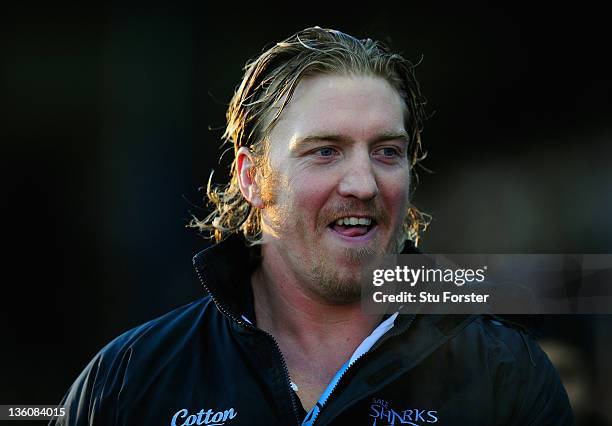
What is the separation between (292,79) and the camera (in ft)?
7.27

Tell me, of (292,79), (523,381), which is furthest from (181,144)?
(523,381)

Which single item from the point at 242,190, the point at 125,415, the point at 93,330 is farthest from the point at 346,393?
the point at 93,330

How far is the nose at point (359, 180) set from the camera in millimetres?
1987

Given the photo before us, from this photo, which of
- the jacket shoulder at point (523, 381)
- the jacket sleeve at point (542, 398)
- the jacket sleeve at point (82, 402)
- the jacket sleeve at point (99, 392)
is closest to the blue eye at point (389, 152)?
the jacket shoulder at point (523, 381)

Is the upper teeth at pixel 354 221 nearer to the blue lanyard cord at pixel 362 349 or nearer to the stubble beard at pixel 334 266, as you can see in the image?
the stubble beard at pixel 334 266

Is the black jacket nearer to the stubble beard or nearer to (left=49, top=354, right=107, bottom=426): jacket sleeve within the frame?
(left=49, top=354, right=107, bottom=426): jacket sleeve

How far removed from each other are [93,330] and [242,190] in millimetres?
2123

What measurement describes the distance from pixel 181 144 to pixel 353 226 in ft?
8.12

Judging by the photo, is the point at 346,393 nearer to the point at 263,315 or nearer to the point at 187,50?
the point at 263,315

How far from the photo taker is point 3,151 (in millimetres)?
4184

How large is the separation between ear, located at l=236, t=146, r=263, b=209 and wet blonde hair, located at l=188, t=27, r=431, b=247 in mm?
32

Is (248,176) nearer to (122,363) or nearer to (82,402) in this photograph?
(122,363)

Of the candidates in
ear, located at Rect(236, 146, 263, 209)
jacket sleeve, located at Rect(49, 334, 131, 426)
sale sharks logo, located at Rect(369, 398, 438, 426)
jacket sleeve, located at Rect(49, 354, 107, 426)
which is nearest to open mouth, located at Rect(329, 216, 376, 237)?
ear, located at Rect(236, 146, 263, 209)

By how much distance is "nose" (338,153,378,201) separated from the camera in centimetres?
199
